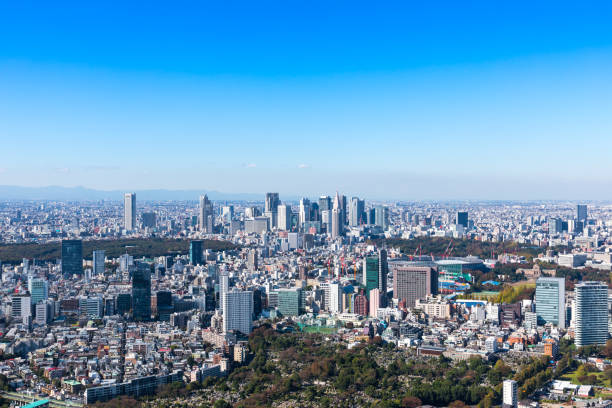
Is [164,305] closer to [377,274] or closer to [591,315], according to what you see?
[377,274]

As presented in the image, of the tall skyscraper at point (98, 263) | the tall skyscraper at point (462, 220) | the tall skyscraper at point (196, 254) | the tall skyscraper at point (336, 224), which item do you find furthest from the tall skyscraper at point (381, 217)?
the tall skyscraper at point (98, 263)

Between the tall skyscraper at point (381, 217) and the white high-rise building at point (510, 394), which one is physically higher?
the tall skyscraper at point (381, 217)

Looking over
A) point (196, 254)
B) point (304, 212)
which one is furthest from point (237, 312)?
point (304, 212)

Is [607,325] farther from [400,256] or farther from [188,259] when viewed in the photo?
[188,259]

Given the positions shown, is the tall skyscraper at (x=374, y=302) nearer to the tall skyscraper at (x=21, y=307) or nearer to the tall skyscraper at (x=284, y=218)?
the tall skyscraper at (x=21, y=307)

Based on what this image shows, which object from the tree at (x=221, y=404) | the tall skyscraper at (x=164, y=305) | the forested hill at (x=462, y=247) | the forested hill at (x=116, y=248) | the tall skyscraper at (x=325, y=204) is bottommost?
the tree at (x=221, y=404)

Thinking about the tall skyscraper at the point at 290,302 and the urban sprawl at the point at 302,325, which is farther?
the tall skyscraper at the point at 290,302

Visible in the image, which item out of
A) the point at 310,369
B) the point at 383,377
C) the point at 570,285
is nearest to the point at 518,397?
the point at 383,377

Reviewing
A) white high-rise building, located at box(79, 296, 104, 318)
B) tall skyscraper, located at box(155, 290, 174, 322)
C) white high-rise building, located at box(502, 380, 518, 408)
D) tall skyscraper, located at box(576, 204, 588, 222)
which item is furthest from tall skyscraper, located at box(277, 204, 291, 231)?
white high-rise building, located at box(502, 380, 518, 408)
